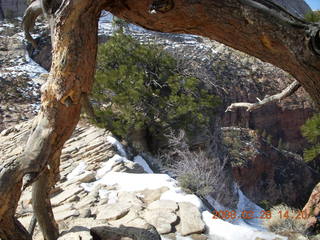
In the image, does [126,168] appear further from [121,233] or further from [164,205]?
[121,233]

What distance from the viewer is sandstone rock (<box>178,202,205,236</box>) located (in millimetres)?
3645

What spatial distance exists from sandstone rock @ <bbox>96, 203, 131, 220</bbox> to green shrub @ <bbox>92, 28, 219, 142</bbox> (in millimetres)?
3400

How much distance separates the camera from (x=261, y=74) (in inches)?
732

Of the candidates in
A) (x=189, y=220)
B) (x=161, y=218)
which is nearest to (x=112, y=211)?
(x=161, y=218)

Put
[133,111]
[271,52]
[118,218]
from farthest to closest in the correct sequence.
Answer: [133,111] → [118,218] → [271,52]

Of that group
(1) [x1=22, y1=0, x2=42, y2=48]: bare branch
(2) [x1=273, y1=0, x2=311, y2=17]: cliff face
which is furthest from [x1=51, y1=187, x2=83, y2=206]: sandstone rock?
(2) [x1=273, y1=0, x2=311, y2=17]: cliff face

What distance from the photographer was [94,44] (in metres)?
2.26

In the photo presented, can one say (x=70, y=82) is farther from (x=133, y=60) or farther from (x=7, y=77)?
(x=7, y=77)

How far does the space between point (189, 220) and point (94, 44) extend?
2401 mm

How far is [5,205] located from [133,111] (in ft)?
19.4

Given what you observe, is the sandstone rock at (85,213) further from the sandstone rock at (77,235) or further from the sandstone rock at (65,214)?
the sandstone rock at (77,235)

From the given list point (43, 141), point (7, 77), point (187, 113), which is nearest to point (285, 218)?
point (43, 141)

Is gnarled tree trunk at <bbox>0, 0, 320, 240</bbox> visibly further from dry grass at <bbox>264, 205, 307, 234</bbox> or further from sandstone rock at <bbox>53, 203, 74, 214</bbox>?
dry grass at <bbox>264, 205, 307, 234</bbox>

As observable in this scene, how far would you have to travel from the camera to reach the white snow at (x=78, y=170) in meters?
5.80
